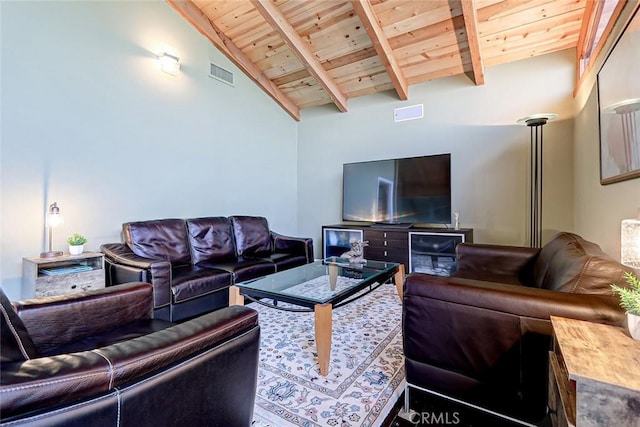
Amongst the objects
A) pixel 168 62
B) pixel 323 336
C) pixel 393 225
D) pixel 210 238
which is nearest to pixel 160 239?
pixel 210 238

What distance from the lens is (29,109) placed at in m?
2.49

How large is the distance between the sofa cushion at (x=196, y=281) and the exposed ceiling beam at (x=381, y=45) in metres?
2.85

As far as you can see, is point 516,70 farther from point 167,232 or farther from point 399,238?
point 167,232

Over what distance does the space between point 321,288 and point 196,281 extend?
43.2 inches

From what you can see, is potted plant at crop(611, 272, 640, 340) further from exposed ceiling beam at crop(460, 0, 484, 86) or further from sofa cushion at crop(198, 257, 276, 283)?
exposed ceiling beam at crop(460, 0, 484, 86)

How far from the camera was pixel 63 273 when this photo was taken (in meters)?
2.34

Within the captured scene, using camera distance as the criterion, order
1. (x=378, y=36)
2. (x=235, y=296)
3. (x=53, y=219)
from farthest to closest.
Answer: (x=378, y=36) → (x=53, y=219) → (x=235, y=296)

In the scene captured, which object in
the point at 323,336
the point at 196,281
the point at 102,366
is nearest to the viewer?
the point at 102,366

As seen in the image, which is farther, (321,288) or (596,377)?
(321,288)

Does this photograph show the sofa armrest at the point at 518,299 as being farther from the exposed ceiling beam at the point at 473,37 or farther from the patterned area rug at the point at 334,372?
the exposed ceiling beam at the point at 473,37

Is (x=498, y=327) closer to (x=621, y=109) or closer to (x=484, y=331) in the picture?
(x=484, y=331)

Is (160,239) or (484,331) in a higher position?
(160,239)

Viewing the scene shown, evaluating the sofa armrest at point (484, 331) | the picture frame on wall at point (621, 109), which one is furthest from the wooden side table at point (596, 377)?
the picture frame on wall at point (621, 109)

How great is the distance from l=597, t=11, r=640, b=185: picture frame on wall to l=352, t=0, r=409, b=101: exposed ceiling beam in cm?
199
